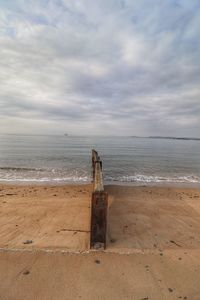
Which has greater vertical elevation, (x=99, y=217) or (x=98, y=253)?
(x=99, y=217)

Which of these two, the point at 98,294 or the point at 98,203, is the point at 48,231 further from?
the point at 98,294

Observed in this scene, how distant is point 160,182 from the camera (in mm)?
17203

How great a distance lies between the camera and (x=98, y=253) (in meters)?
5.11

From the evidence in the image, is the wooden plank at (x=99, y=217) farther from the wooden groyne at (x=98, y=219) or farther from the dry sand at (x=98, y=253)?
the dry sand at (x=98, y=253)

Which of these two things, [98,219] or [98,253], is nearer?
[98,253]

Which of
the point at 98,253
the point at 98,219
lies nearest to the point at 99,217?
the point at 98,219

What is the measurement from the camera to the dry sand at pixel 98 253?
399 centimetres

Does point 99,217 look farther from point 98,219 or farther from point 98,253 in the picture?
point 98,253

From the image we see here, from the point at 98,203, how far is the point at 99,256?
111cm

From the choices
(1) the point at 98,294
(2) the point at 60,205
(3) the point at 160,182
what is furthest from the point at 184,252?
(3) the point at 160,182

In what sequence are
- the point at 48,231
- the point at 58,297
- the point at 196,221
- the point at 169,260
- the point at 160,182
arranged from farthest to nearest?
the point at 160,182 < the point at 196,221 < the point at 48,231 < the point at 169,260 < the point at 58,297

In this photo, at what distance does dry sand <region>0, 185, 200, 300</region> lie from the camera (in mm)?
3992

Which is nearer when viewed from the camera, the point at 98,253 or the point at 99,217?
the point at 98,253

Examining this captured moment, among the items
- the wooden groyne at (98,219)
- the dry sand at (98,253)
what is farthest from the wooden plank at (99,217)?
the dry sand at (98,253)
